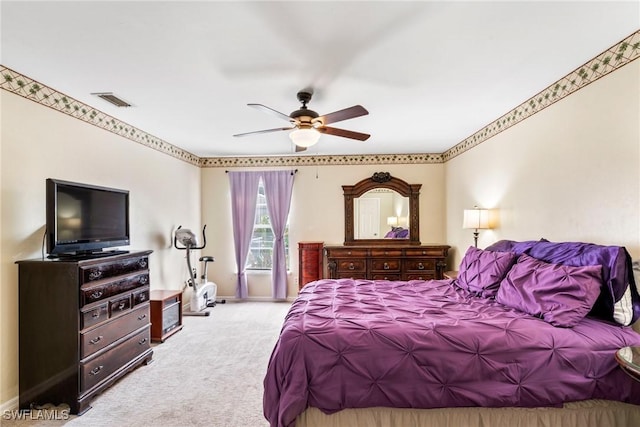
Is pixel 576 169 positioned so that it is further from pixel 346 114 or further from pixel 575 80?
pixel 346 114

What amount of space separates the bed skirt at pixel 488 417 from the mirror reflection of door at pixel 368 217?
3.63 meters

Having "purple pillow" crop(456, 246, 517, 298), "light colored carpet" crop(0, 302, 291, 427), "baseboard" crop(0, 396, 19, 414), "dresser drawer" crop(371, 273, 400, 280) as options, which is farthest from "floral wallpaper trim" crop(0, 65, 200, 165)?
"purple pillow" crop(456, 246, 517, 298)

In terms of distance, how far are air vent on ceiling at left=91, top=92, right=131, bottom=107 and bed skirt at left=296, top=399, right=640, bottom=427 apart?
3035 mm

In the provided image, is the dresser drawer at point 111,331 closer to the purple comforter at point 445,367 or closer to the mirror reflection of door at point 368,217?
the purple comforter at point 445,367

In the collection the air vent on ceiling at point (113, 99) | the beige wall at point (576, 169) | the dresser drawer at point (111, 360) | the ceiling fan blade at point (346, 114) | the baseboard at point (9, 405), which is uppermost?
the air vent on ceiling at point (113, 99)

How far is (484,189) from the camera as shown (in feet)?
12.8

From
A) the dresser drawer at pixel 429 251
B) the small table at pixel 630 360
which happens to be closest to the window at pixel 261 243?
A: the dresser drawer at pixel 429 251

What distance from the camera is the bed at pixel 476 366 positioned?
1.71 m

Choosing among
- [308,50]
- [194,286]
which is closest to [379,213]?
[194,286]

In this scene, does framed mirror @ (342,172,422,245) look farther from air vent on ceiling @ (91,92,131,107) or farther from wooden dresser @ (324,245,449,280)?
air vent on ceiling @ (91,92,131,107)

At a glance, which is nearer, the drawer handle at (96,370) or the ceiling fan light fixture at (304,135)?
the drawer handle at (96,370)

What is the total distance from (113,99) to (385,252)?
3927mm

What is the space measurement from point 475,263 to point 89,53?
346 cm

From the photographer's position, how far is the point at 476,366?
1.73 meters
